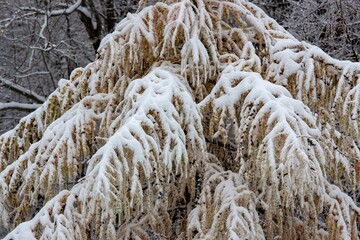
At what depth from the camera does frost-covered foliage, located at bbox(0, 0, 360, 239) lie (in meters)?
2.21

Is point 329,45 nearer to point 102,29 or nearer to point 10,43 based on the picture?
point 102,29

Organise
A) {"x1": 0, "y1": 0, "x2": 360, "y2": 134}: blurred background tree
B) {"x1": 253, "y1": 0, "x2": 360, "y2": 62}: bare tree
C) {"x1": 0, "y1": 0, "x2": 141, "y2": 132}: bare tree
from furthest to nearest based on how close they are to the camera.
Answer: {"x1": 0, "y1": 0, "x2": 141, "y2": 132}: bare tree
{"x1": 0, "y1": 0, "x2": 360, "y2": 134}: blurred background tree
{"x1": 253, "y1": 0, "x2": 360, "y2": 62}: bare tree

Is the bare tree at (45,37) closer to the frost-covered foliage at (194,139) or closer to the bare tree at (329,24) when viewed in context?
the bare tree at (329,24)

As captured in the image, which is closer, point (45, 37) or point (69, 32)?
point (45, 37)

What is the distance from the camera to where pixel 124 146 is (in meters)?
2.22

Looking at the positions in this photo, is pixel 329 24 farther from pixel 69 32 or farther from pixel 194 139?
pixel 69 32

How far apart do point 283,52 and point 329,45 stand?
382cm

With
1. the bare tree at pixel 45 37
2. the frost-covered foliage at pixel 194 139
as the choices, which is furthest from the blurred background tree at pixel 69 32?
the frost-covered foliage at pixel 194 139

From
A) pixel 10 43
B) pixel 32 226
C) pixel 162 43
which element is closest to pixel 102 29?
pixel 10 43

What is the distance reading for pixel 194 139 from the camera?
100 inches

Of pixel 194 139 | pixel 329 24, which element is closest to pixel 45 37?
pixel 329 24

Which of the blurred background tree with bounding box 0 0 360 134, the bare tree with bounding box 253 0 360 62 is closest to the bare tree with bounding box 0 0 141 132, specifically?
the blurred background tree with bounding box 0 0 360 134

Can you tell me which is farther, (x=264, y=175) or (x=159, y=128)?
(x=159, y=128)

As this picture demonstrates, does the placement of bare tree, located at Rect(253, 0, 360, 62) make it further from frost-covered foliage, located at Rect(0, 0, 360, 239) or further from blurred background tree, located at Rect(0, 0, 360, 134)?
frost-covered foliage, located at Rect(0, 0, 360, 239)
